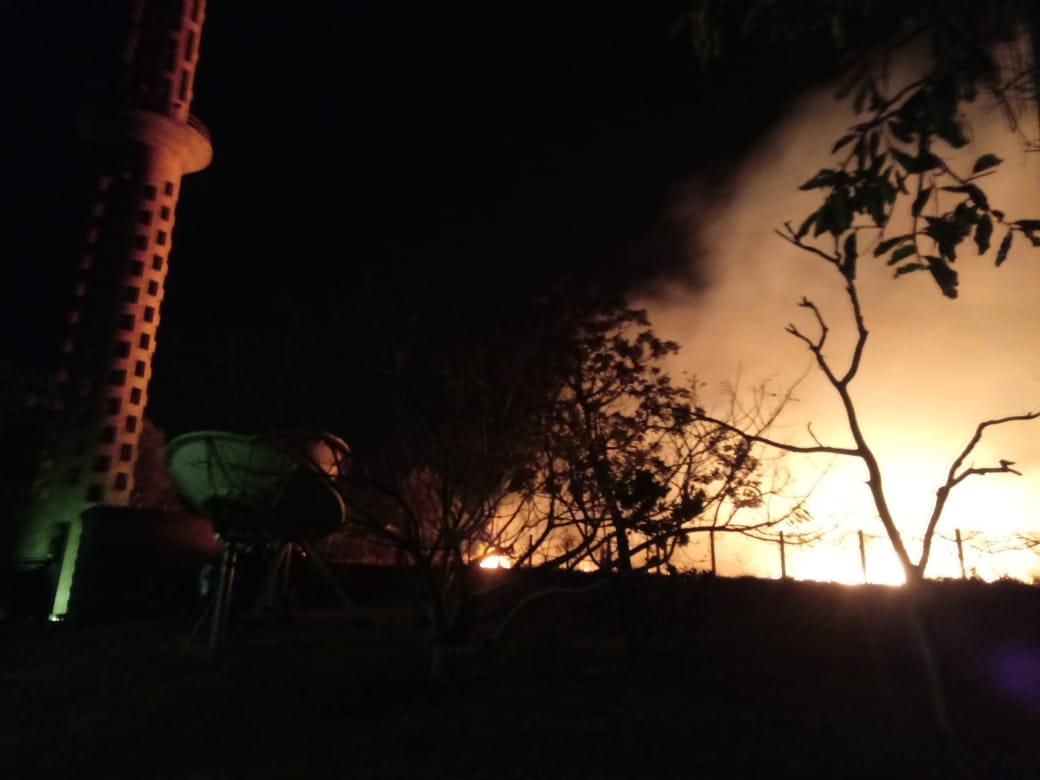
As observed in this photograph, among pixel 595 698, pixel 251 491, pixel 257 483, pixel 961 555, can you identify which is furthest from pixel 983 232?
pixel 961 555

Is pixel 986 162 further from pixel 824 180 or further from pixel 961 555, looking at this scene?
pixel 961 555

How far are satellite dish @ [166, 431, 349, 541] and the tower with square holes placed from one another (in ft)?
83.2

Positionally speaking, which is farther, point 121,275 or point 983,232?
point 121,275

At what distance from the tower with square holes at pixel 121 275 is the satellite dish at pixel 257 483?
25370 mm

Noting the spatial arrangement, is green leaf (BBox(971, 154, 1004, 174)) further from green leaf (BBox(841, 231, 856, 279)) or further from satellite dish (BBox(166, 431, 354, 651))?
satellite dish (BBox(166, 431, 354, 651))

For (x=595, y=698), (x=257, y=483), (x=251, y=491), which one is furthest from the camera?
(x=251, y=491)

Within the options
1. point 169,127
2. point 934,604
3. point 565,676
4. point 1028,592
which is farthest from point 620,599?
point 169,127

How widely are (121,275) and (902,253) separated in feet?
144

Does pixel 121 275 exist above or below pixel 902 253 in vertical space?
above

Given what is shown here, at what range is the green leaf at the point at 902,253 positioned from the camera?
147 inches

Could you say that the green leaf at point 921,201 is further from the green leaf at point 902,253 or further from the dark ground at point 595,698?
the dark ground at point 595,698

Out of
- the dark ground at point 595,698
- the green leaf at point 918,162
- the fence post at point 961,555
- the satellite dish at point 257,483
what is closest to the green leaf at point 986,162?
the green leaf at point 918,162

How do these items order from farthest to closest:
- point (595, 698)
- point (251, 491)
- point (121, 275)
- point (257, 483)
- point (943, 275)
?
point (121, 275) < point (251, 491) < point (257, 483) < point (595, 698) < point (943, 275)

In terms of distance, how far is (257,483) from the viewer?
528 inches
